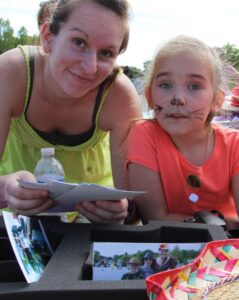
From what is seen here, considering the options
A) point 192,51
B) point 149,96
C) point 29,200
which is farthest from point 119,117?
point 29,200

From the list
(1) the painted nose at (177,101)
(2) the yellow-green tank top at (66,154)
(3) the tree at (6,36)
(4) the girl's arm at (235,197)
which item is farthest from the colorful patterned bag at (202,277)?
(3) the tree at (6,36)

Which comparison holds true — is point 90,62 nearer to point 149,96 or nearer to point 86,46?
point 86,46

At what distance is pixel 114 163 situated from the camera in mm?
1570

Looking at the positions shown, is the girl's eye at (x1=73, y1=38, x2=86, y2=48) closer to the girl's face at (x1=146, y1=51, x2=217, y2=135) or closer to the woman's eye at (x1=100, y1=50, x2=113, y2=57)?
the woman's eye at (x1=100, y1=50, x2=113, y2=57)

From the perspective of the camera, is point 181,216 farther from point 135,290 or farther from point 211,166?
point 135,290

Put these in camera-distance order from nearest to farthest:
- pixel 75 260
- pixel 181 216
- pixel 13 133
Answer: pixel 75 260
pixel 181 216
pixel 13 133

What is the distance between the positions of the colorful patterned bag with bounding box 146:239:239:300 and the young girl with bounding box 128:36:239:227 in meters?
0.55

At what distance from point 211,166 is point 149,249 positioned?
0.61m

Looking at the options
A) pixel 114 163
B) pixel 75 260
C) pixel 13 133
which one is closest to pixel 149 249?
pixel 75 260

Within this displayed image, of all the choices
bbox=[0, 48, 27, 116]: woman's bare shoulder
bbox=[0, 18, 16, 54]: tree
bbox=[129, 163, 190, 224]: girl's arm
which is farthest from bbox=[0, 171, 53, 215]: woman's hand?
bbox=[0, 18, 16, 54]: tree

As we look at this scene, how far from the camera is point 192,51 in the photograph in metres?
1.34

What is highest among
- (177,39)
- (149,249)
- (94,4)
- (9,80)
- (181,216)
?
(94,4)

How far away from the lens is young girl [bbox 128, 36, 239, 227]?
1.32 metres

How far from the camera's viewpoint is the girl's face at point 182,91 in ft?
4.30
